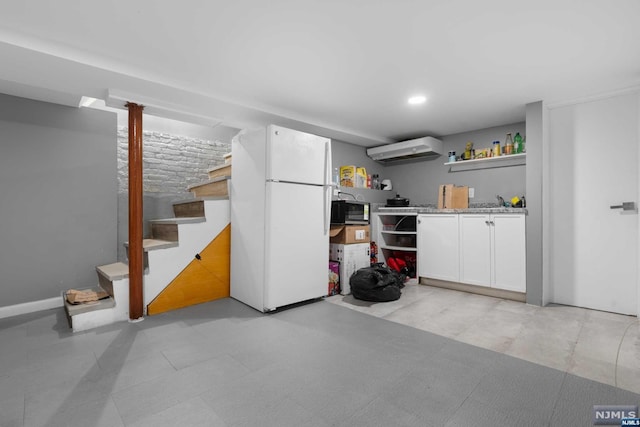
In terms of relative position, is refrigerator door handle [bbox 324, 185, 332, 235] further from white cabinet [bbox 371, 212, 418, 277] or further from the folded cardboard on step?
the folded cardboard on step

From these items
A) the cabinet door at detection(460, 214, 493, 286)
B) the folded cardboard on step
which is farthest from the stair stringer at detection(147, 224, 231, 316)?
the cabinet door at detection(460, 214, 493, 286)

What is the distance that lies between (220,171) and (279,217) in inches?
56.8

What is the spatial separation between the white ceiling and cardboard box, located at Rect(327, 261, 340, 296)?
6.41 feet

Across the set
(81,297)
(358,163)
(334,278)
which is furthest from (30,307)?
(358,163)

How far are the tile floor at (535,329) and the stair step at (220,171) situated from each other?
2.08 metres

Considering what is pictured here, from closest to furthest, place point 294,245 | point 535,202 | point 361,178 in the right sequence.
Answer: point 294,245
point 535,202
point 361,178

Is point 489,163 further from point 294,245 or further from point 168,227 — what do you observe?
point 168,227

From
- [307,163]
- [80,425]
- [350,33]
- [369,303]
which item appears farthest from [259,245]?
[350,33]

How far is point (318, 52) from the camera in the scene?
7.63 feet

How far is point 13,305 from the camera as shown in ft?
9.55

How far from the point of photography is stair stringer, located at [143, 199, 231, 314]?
2988 mm

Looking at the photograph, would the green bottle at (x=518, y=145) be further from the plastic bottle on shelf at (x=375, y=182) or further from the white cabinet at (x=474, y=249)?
the plastic bottle on shelf at (x=375, y=182)

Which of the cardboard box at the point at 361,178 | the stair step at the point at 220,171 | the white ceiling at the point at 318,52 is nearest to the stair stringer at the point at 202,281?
the stair step at the point at 220,171

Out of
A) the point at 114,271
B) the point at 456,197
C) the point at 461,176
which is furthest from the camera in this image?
the point at 461,176
